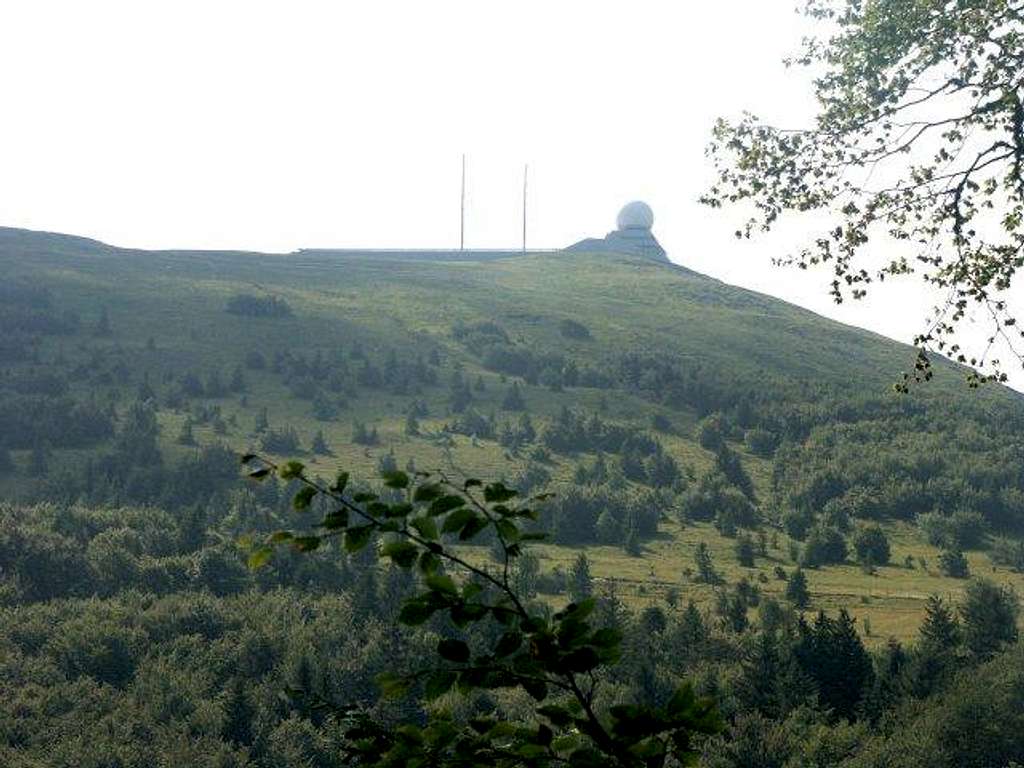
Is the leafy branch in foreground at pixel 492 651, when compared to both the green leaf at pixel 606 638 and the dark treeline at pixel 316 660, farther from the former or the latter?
the dark treeline at pixel 316 660

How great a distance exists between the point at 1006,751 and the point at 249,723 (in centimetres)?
3350

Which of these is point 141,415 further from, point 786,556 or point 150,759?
point 150,759

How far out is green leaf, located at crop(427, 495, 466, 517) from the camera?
476cm

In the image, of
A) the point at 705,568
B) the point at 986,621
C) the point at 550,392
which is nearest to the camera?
the point at 986,621

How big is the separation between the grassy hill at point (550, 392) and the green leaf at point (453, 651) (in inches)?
3089

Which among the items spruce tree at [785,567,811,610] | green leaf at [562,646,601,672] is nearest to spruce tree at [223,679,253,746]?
spruce tree at [785,567,811,610]

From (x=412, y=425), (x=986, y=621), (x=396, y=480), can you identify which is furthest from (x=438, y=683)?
(x=412, y=425)

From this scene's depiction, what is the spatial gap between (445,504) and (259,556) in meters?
0.72

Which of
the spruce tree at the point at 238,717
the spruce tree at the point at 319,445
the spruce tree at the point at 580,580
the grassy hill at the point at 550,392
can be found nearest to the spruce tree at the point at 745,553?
the grassy hill at the point at 550,392

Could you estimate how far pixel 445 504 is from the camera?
4.80 metres

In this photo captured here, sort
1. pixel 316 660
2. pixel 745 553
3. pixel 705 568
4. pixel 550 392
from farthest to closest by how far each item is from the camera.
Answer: pixel 550 392 < pixel 745 553 < pixel 705 568 < pixel 316 660

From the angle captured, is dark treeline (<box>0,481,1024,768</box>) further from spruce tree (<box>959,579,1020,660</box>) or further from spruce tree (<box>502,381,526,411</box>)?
spruce tree (<box>502,381,526,411</box>)

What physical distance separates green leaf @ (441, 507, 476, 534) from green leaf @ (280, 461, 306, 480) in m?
0.59

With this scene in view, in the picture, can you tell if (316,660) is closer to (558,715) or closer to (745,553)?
(745,553)
